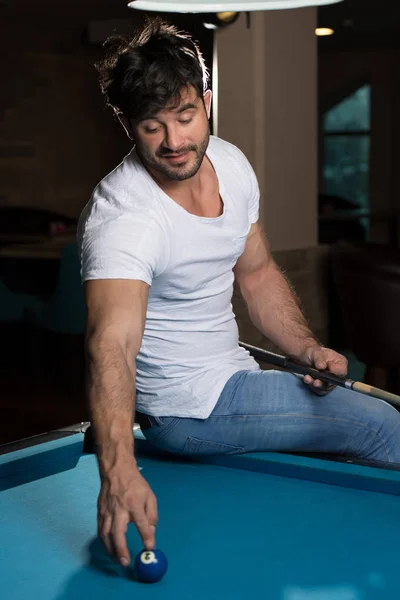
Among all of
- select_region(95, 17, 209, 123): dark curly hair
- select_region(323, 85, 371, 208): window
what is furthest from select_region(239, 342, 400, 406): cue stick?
select_region(323, 85, 371, 208): window

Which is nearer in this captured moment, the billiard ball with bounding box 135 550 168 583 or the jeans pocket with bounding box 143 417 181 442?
the billiard ball with bounding box 135 550 168 583

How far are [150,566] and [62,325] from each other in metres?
2.59

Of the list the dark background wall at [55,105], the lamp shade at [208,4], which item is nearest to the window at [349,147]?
the dark background wall at [55,105]

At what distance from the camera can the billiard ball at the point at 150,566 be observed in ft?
3.90

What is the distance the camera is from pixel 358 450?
188cm

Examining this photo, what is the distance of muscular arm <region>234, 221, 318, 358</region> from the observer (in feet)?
7.06

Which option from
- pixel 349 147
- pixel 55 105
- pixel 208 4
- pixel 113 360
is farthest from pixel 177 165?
pixel 349 147

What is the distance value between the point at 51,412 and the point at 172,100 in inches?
89.5

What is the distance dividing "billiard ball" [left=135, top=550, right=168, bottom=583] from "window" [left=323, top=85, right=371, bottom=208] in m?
7.78

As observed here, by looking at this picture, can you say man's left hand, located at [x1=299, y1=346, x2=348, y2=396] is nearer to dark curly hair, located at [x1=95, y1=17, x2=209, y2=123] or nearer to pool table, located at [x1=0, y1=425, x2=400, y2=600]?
pool table, located at [x1=0, y1=425, x2=400, y2=600]

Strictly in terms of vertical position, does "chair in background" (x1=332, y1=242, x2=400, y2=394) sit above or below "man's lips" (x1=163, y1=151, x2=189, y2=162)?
below

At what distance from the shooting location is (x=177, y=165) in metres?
1.80

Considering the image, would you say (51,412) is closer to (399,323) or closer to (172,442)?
(399,323)

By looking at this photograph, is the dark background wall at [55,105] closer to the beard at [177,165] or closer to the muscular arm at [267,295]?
the muscular arm at [267,295]
